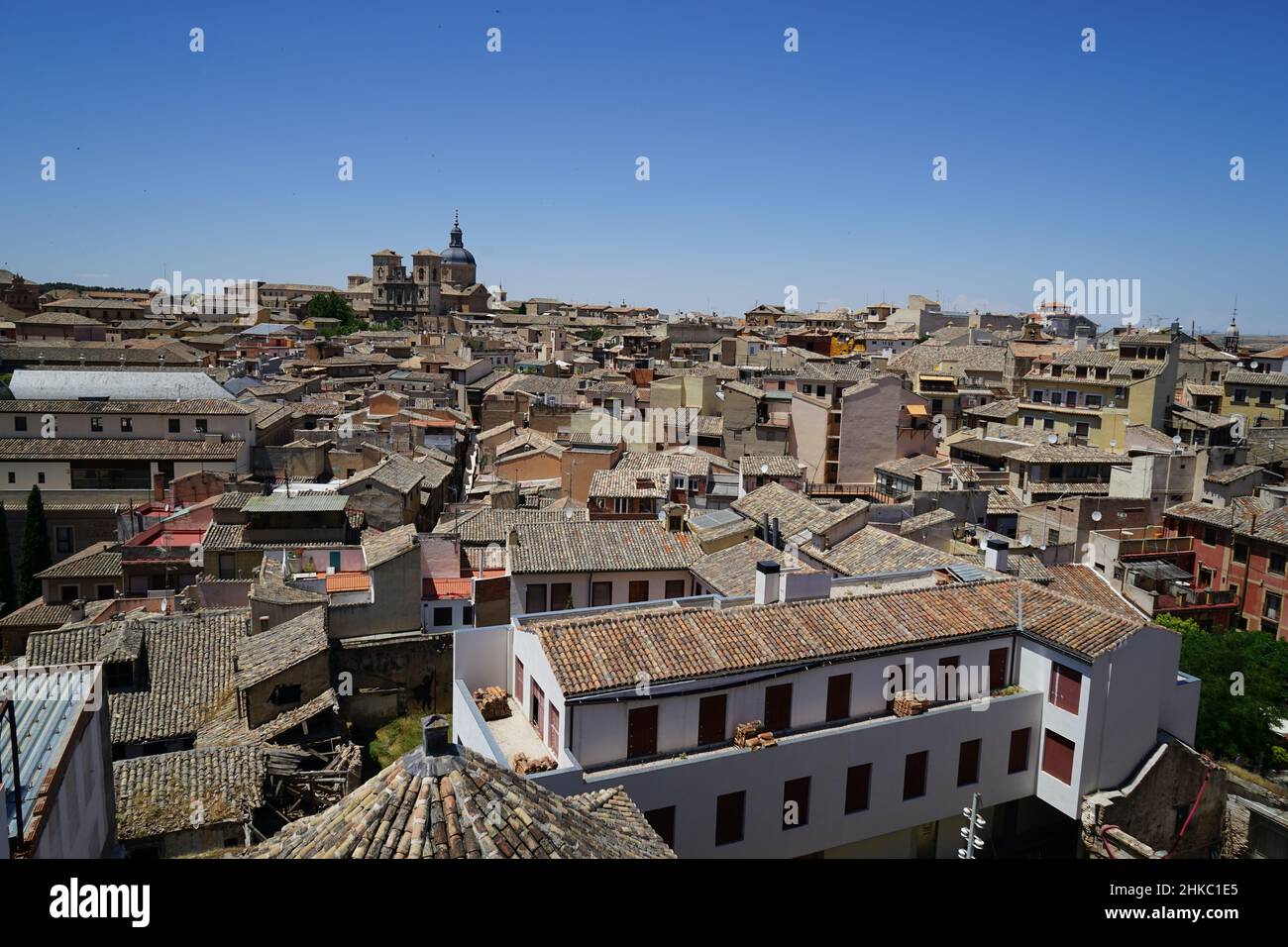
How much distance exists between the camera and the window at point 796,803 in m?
12.7

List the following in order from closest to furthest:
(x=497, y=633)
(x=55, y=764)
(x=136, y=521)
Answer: (x=55, y=764) < (x=497, y=633) < (x=136, y=521)

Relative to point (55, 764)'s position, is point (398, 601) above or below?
below

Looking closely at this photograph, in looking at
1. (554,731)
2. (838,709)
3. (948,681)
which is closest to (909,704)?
(948,681)

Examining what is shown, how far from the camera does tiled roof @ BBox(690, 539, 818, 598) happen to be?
713 inches

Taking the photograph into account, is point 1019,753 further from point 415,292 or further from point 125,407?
point 415,292

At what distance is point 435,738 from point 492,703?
21.7 ft

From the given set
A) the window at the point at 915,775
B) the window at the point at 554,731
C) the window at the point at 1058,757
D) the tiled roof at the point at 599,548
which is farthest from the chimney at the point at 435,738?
the tiled roof at the point at 599,548

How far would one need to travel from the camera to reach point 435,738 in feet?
24.2

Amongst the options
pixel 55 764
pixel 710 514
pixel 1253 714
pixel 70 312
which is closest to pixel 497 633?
pixel 55 764
